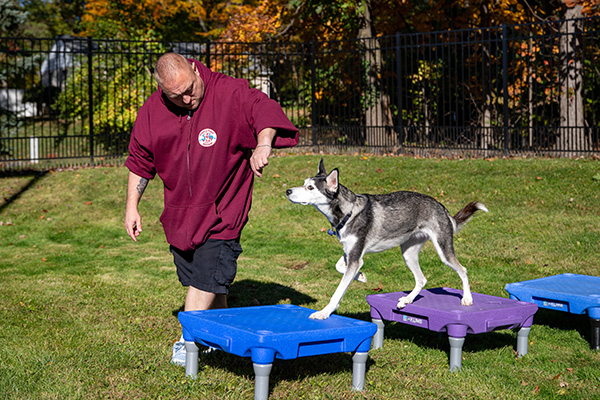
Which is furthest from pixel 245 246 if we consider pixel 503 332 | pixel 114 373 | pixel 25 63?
pixel 25 63

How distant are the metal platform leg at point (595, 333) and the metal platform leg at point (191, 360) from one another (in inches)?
139

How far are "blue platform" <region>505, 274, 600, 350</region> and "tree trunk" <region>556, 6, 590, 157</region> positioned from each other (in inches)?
332

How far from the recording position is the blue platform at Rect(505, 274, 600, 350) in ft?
18.3

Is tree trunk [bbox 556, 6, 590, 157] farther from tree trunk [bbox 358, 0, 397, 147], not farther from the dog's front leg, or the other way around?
the dog's front leg

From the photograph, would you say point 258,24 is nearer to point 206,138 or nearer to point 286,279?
point 286,279

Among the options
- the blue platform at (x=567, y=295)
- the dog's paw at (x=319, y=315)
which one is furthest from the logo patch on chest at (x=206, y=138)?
the blue platform at (x=567, y=295)

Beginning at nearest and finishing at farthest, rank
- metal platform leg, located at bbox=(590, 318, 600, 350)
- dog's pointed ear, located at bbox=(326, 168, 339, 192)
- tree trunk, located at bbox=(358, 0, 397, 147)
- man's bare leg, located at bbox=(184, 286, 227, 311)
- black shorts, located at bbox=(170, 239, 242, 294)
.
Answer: black shorts, located at bbox=(170, 239, 242, 294) < man's bare leg, located at bbox=(184, 286, 227, 311) < dog's pointed ear, located at bbox=(326, 168, 339, 192) < metal platform leg, located at bbox=(590, 318, 600, 350) < tree trunk, located at bbox=(358, 0, 397, 147)

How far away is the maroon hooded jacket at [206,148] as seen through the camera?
453cm

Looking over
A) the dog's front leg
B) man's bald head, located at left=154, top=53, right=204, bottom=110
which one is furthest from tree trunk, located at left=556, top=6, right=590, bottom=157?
man's bald head, located at left=154, top=53, right=204, bottom=110

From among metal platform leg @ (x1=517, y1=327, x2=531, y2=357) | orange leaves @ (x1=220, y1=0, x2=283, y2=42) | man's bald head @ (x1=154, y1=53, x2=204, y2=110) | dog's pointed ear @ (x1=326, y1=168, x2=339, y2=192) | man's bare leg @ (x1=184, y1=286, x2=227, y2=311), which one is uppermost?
orange leaves @ (x1=220, y1=0, x2=283, y2=42)

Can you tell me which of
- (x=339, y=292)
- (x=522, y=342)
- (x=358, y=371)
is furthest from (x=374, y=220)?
(x=522, y=342)

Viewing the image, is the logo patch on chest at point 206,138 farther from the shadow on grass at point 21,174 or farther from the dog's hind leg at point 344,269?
the shadow on grass at point 21,174

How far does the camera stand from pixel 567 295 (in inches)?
226

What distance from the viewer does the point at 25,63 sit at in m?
16.6
